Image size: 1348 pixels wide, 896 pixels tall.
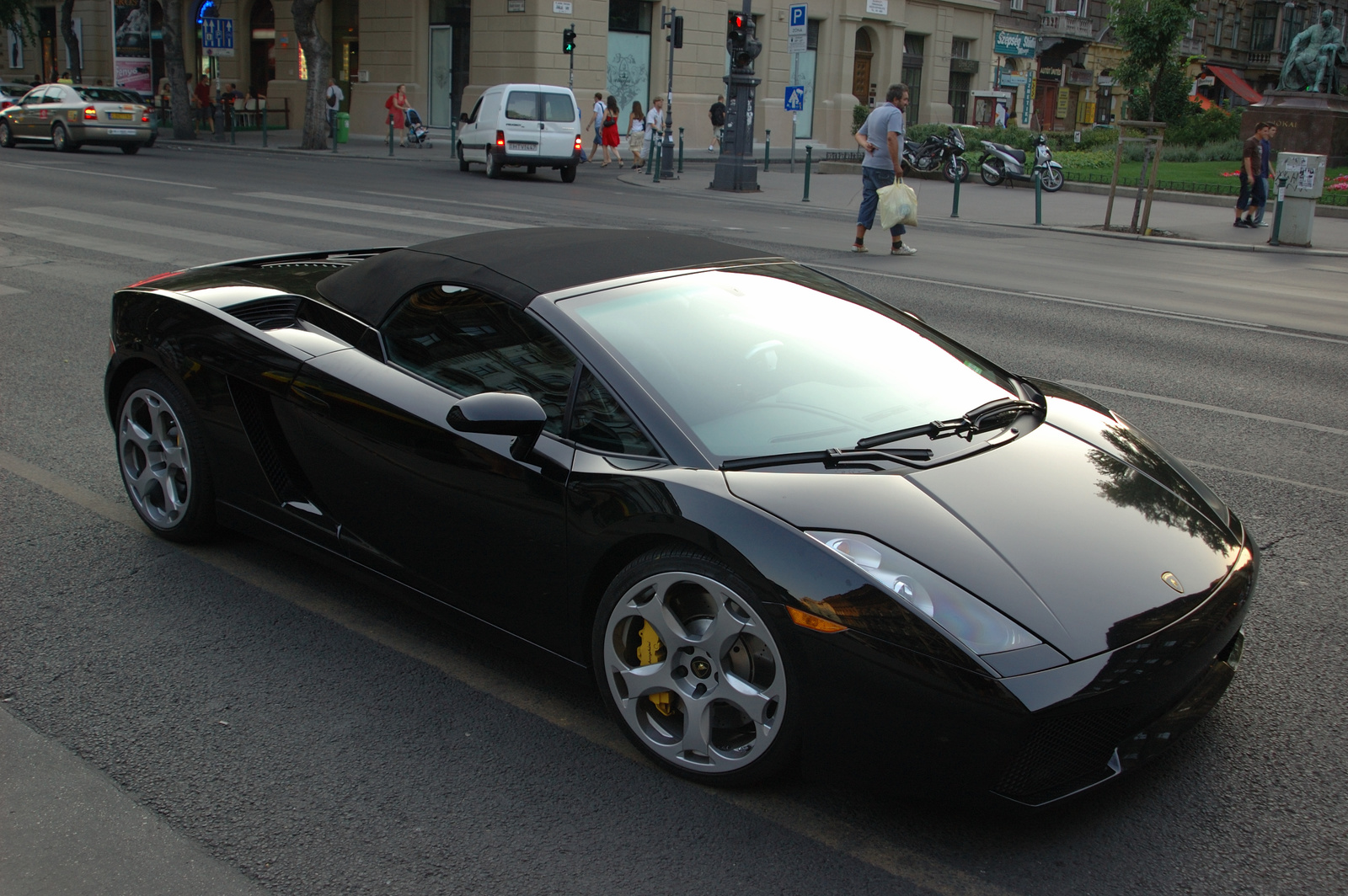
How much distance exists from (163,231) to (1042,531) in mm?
12926

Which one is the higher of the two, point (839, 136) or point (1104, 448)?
point (839, 136)

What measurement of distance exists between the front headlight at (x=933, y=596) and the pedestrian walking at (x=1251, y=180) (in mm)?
19284

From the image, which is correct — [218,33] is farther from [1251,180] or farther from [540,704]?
[540,704]

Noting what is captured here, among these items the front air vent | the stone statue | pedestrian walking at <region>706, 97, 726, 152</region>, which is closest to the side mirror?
the front air vent

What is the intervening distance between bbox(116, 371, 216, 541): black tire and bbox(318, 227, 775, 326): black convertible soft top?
27.6 inches

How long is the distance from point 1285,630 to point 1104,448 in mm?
1014

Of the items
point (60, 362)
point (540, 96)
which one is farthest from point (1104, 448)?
point (540, 96)

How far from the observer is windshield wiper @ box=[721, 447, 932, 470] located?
3021mm

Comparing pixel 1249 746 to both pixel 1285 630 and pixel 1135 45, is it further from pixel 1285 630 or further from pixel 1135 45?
pixel 1135 45

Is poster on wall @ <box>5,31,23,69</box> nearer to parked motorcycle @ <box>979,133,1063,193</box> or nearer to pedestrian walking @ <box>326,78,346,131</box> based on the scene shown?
pedestrian walking @ <box>326,78,346,131</box>

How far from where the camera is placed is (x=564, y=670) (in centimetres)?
325

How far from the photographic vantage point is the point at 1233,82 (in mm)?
66750

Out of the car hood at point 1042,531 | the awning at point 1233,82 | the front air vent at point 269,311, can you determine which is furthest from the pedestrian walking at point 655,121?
the awning at point 1233,82

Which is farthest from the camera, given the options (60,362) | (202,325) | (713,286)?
(60,362)
